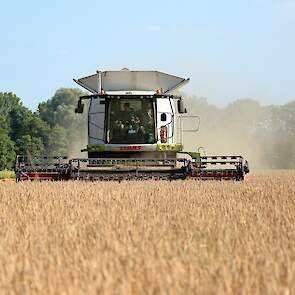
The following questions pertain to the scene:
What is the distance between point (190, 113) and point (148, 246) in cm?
6215

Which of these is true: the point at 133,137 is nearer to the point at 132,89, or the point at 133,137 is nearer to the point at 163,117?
the point at 163,117

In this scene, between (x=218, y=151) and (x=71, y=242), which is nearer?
(x=71, y=242)

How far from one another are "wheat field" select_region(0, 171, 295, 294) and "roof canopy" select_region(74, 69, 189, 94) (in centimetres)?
753

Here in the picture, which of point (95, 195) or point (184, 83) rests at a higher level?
point (184, 83)

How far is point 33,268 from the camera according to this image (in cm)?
453

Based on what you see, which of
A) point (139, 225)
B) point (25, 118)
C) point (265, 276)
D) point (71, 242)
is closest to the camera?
point (265, 276)

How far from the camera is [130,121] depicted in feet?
59.8

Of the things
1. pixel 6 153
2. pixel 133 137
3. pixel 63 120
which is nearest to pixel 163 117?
pixel 133 137

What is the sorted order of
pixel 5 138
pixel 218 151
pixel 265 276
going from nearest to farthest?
A: pixel 265 276
pixel 218 151
pixel 5 138

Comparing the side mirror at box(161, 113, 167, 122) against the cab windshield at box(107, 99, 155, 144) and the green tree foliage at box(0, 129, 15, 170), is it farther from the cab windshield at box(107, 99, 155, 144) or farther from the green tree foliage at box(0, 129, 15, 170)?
the green tree foliage at box(0, 129, 15, 170)

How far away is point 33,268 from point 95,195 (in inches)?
303

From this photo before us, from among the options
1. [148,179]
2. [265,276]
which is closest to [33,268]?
[265,276]

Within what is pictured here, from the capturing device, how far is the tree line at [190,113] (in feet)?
217

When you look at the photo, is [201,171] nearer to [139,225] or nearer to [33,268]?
[139,225]
